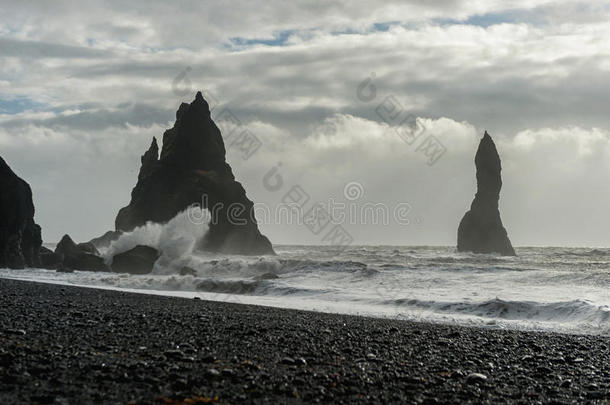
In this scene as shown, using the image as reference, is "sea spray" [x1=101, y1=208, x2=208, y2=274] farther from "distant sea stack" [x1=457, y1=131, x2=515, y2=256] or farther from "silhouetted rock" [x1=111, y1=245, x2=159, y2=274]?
"distant sea stack" [x1=457, y1=131, x2=515, y2=256]

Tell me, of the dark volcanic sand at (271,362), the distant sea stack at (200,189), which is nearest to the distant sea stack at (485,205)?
the distant sea stack at (200,189)

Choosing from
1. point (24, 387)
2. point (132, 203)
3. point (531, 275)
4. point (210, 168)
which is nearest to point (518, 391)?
point (24, 387)

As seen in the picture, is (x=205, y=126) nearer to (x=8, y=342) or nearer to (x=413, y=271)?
(x=413, y=271)

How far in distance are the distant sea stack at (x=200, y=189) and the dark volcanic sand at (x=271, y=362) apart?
2532 inches

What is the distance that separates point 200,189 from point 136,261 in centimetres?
3486

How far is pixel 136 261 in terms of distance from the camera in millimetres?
43375

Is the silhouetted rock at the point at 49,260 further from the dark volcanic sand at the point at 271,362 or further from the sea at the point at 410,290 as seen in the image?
the dark volcanic sand at the point at 271,362

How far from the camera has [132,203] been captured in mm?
87312

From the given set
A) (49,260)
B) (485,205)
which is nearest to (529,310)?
(49,260)

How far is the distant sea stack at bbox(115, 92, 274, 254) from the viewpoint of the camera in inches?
3068

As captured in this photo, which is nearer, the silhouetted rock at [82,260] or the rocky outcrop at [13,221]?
the silhouetted rock at [82,260]

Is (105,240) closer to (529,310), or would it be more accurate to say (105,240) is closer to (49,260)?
(49,260)

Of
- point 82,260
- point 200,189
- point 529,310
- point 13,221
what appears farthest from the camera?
point 200,189

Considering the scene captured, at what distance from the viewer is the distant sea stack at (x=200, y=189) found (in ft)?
256
